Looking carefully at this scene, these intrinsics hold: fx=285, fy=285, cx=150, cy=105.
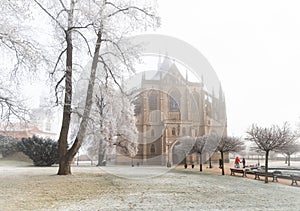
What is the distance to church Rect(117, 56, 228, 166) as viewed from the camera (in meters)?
40.5

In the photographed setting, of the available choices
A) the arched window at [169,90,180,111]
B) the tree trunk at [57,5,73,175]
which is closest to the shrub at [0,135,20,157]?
the tree trunk at [57,5,73,175]

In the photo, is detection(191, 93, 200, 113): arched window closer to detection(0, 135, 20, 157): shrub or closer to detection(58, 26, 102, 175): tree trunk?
detection(0, 135, 20, 157): shrub

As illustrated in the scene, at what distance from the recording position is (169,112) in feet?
142

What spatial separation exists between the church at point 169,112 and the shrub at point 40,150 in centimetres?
1263

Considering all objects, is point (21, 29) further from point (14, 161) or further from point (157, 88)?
point (157, 88)

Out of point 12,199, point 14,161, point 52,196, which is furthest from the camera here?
point 14,161

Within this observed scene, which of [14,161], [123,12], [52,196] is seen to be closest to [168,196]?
[52,196]

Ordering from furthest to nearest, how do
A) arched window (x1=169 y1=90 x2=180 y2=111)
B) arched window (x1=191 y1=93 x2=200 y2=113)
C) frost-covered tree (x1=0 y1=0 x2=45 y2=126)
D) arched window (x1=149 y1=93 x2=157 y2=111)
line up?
arched window (x1=149 y1=93 x2=157 y2=111) < arched window (x1=191 y1=93 x2=200 y2=113) < arched window (x1=169 y1=90 x2=180 y2=111) < frost-covered tree (x1=0 y1=0 x2=45 y2=126)

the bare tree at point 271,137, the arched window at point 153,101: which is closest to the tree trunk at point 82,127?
the bare tree at point 271,137

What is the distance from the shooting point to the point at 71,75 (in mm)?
14641

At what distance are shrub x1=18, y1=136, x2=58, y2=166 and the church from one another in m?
12.6

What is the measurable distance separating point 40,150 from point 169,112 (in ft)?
66.9

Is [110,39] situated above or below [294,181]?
above

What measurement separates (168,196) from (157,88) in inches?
1425
